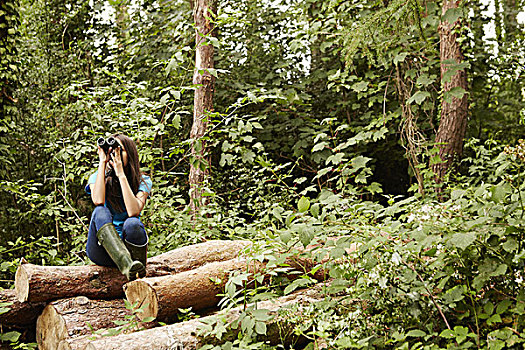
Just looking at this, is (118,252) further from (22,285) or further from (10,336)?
(10,336)

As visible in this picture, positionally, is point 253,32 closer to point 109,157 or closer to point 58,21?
point 58,21

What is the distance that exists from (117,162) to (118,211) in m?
0.37

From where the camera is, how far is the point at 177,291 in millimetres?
2984

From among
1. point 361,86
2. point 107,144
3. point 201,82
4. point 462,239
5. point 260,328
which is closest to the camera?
point 462,239

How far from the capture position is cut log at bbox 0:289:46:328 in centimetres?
316

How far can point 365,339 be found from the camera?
2.13 meters

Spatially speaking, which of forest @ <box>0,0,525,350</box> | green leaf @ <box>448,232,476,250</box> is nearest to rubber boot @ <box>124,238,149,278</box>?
forest @ <box>0,0,525,350</box>

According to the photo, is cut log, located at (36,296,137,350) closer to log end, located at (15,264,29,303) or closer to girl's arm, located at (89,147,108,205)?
log end, located at (15,264,29,303)

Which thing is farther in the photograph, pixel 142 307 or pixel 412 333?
pixel 142 307

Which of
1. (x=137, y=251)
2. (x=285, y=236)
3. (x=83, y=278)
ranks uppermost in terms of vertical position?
(x=285, y=236)

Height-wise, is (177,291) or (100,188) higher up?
(100,188)

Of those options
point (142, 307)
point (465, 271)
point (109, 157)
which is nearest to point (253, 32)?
point (109, 157)

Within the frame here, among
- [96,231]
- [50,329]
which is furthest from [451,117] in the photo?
[50,329]

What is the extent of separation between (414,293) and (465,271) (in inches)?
10.2
